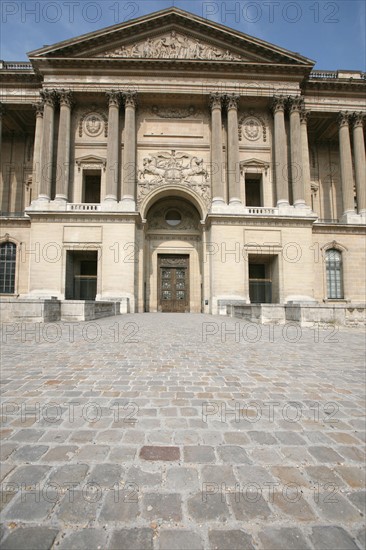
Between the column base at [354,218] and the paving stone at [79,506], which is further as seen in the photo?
the column base at [354,218]

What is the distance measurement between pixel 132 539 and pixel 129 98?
24981mm

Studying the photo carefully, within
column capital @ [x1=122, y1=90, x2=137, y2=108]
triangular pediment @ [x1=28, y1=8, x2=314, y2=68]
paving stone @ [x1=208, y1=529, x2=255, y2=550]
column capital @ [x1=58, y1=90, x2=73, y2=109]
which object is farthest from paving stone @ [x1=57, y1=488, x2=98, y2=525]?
triangular pediment @ [x1=28, y1=8, x2=314, y2=68]

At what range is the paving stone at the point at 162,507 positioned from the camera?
171 cm

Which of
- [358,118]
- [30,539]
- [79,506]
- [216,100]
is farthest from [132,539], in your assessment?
[358,118]

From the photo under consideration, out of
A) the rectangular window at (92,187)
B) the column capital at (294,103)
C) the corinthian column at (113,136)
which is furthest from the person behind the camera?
the rectangular window at (92,187)

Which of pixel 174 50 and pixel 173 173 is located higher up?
pixel 174 50

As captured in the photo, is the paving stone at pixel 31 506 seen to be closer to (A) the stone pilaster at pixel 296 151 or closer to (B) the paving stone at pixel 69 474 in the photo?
(B) the paving stone at pixel 69 474

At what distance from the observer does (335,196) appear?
25.8m

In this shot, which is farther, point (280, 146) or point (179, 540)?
point (280, 146)

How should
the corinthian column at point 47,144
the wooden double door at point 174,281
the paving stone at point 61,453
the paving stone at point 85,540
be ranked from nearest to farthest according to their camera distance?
the paving stone at point 85,540 → the paving stone at point 61,453 → the corinthian column at point 47,144 → the wooden double door at point 174,281

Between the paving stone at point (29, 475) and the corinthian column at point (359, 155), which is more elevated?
the corinthian column at point (359, 155)

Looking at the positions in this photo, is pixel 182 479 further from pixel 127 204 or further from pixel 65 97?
pixel 65 97

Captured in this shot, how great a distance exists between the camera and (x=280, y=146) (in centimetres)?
2203

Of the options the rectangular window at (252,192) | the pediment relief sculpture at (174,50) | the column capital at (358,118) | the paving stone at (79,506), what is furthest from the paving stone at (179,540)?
the column capital at (358,118)
